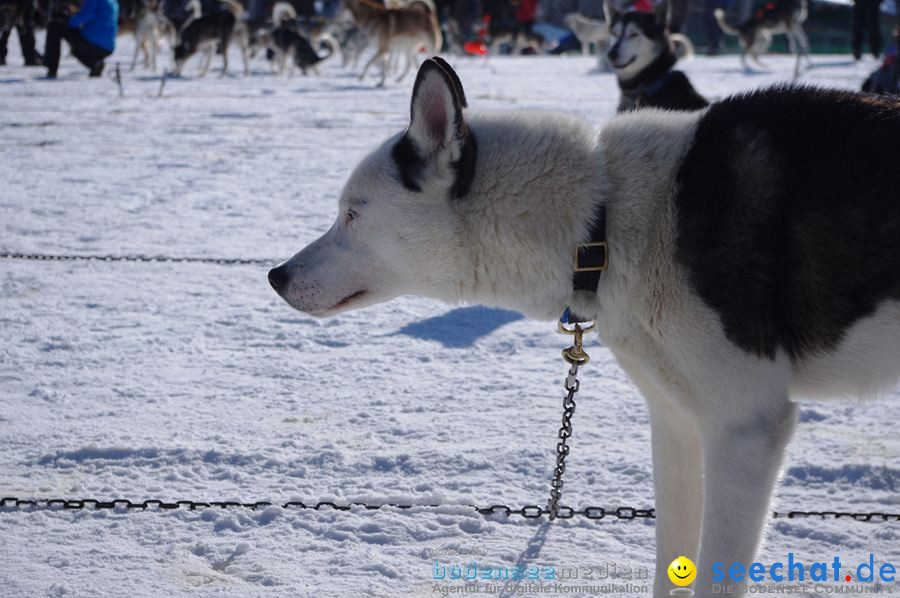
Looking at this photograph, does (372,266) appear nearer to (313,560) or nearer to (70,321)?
(313,560)

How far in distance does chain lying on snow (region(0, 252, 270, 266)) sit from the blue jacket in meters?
11.3

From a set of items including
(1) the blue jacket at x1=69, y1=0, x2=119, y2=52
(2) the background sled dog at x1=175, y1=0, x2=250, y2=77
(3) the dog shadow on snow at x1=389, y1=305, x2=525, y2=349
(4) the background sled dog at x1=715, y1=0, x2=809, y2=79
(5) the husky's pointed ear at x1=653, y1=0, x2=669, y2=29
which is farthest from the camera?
(4) the background sled dog at x1=715, y1=0, x2=809, y2=79

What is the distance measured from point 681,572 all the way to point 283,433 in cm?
143

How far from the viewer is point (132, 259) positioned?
16.2 feet

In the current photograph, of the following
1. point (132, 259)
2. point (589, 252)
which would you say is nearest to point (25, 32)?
point (132, 259)

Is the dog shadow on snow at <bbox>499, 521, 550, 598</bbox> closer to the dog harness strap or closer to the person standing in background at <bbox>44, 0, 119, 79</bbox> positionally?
the dog harness strap

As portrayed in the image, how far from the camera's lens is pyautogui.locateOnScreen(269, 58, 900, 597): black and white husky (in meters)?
1.84

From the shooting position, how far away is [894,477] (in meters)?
2.88

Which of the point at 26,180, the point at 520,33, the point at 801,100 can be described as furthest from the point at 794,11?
the point at 801,100

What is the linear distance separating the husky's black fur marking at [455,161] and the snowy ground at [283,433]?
1.13 feet

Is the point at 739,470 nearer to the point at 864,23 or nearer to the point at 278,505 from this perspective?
the point at 278,505

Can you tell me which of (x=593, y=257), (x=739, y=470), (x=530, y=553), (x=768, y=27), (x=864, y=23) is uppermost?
(x=864, y=23)

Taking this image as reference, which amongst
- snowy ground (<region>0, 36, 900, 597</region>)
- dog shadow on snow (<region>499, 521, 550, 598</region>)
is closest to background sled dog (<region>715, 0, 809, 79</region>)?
snowy ground (<region>0, 36, 900, 597</region>)

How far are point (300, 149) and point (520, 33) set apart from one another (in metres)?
18.4
